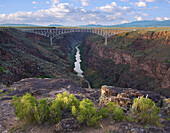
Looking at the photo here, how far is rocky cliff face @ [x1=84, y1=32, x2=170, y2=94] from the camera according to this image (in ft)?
120

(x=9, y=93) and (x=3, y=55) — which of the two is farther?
(x=3, y=55)

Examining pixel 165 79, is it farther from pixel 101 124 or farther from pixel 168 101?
pixel 101 124

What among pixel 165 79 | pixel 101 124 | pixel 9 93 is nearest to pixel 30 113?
pixel 101 124

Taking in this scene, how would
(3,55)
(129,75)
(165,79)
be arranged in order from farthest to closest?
(129,75) < (165,79) < (3,55)

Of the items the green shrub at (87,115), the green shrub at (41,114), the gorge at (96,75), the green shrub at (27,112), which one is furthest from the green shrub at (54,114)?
the green shrub at (87,115)

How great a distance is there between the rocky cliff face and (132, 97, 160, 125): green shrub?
2909 centimetres

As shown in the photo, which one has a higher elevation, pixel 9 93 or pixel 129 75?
pixel 9 93

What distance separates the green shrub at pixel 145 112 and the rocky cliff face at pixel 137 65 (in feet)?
95.4

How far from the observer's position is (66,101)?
28.2ft

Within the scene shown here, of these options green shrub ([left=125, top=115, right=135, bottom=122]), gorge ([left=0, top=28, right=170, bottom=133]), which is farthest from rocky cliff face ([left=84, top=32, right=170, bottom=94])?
green shrub ([left=125, top=115, right=135, bottom=122])

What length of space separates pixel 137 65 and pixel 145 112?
127 feet

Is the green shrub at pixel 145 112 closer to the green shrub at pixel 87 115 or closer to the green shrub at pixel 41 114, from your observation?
the green shrub at pixel 87 115

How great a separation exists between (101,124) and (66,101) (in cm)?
245

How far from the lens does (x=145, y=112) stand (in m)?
7.75
